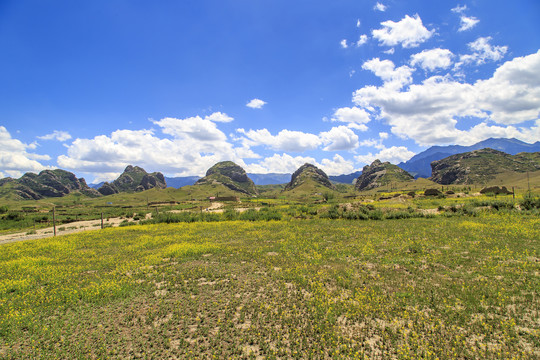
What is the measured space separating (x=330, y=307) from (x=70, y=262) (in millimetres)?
19496

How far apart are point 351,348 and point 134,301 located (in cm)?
946

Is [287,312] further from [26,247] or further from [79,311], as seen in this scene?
[26,247]

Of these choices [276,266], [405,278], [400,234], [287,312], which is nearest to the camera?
[287,312]

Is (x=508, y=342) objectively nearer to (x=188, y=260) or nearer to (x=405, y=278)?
(x=405, y=278)

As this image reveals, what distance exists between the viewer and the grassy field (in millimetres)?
7184

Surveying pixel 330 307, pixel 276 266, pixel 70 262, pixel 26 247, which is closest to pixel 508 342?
pixel 330 307

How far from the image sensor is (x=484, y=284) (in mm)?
10492

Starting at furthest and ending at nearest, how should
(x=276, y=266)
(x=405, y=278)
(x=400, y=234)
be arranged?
(x=400, y=234), (x=276, y=266), (x=405, y=278)

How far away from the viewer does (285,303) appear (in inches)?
385

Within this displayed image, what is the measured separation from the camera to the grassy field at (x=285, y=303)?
23.6 feet

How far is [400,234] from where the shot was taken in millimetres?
22188

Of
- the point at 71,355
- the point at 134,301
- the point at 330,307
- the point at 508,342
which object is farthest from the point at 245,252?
the point at 508,342

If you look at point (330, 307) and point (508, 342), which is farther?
point (330, 307)

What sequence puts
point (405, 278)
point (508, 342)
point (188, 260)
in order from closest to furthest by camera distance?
point (508, 342) → point (405, 278) → point (188, 260)
